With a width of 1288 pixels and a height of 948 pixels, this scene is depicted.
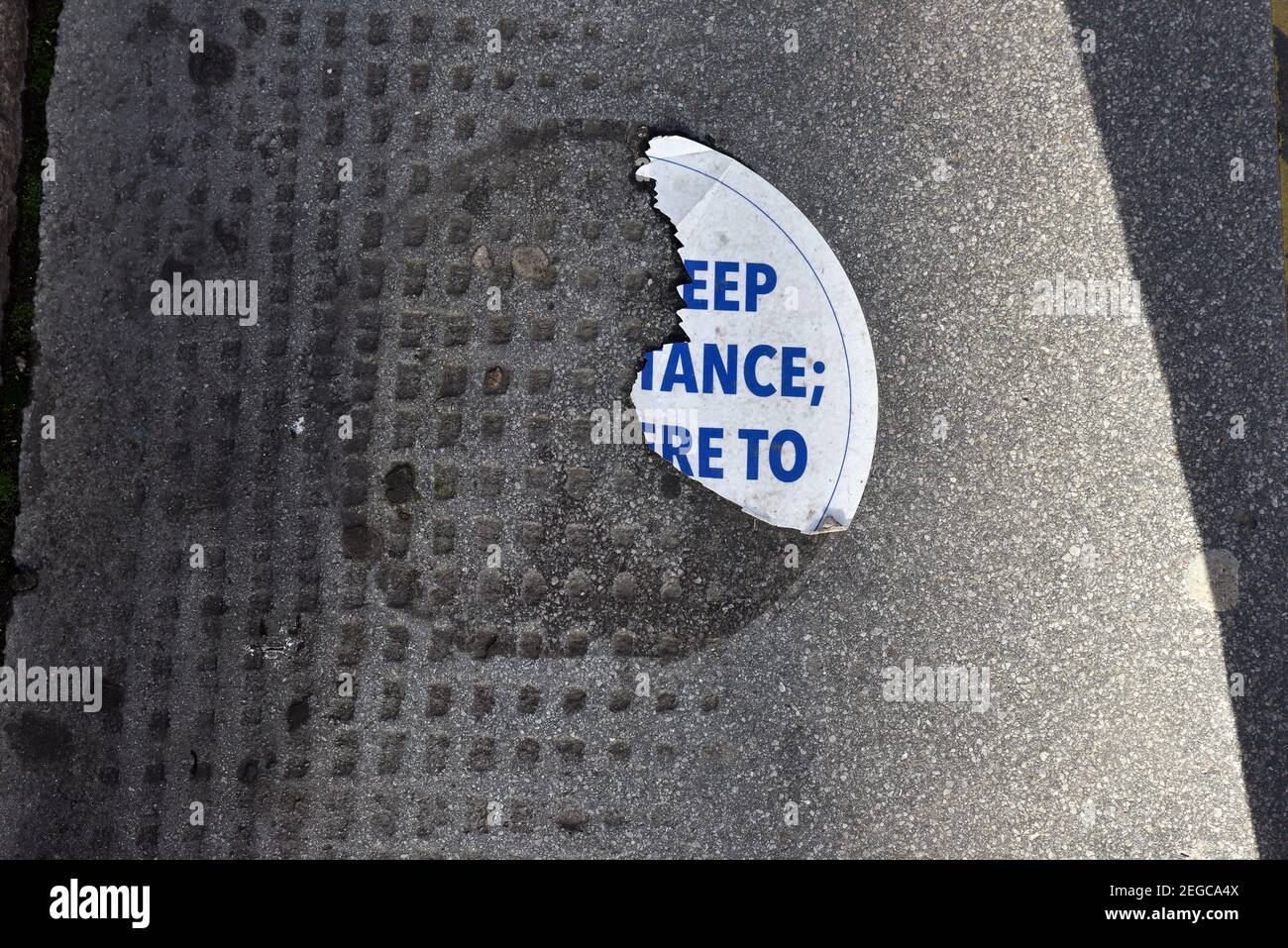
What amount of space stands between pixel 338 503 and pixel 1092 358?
368 centimetres

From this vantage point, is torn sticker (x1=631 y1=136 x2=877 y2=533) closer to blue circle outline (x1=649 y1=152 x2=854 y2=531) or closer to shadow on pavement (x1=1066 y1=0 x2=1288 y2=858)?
blue circle outline (x1=649 y1=152 x2=854 y2=531)

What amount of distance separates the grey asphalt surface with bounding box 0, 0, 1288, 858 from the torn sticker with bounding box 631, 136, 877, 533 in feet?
0.39

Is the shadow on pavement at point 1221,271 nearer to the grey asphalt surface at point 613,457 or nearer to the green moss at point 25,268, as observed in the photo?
the grey asphalt surface at point 613,457

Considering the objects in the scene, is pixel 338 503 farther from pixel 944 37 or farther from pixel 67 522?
pixel 944 37

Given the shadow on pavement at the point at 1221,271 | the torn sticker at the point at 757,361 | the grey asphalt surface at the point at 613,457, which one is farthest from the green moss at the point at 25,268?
the shadow on pavement at the point at 1221,271

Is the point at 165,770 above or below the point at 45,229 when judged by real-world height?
below

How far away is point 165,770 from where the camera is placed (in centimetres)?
417

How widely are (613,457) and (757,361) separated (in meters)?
0.82

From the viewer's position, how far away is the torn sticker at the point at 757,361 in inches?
166

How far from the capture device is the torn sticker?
4.23 meters

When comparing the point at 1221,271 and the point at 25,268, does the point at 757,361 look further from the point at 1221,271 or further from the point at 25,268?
the point at 25,268

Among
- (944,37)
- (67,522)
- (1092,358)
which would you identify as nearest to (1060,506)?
(1092,358)

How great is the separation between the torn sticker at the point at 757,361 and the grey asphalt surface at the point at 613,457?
0.12 meters

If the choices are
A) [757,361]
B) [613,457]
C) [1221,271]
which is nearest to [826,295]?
[757,361]
